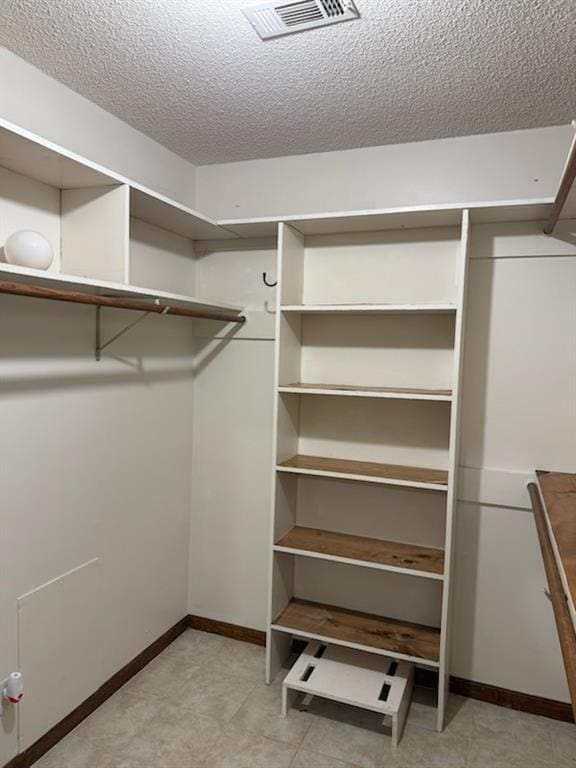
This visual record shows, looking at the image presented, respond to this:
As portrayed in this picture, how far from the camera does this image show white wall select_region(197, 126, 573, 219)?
233 cm

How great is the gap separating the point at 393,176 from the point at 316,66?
798 mm

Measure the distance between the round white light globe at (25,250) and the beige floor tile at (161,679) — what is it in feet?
6.48

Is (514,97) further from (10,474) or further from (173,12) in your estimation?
(10,474)

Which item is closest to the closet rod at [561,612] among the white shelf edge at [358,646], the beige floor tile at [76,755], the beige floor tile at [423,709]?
the white shelf edge at [358,646]

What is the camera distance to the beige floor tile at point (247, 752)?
2.09 metres

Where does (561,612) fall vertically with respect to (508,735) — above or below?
above

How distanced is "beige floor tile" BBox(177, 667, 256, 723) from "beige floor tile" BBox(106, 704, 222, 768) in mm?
49

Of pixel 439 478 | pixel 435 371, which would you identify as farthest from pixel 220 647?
pixel 435 371

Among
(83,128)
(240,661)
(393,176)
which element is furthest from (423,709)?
(83,128)

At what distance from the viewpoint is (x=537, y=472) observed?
7.82 feet

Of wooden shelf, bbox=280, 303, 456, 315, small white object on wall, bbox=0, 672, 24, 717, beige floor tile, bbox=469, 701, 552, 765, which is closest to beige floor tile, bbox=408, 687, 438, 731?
beige floor tile, bbox=469, 701, 552, 765

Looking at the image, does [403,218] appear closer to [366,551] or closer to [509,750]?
[366,551]

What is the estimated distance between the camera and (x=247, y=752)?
2.15 meters

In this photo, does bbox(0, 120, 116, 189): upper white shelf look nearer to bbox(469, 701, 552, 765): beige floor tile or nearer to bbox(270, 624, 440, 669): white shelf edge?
bbox(270, 624, 440, 669): white shelf edge
